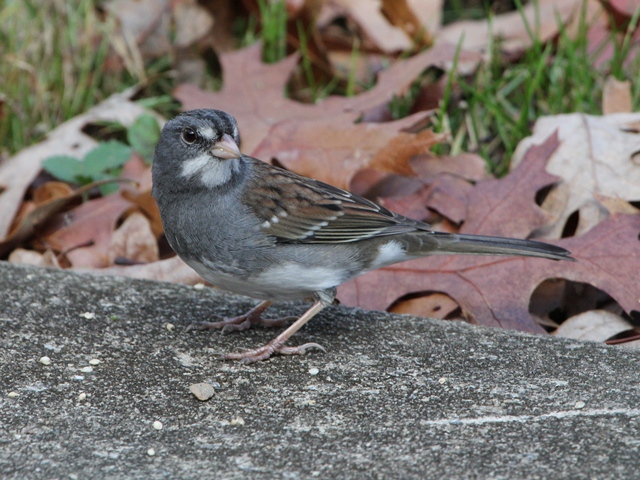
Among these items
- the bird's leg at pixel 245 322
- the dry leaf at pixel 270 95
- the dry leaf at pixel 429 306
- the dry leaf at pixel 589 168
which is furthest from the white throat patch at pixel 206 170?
the dry leaf at pixel 589 168

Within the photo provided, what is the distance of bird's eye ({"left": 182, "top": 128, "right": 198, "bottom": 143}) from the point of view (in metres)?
3.44

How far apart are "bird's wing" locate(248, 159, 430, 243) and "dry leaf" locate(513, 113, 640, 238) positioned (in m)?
1.07

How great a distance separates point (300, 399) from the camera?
2984mm

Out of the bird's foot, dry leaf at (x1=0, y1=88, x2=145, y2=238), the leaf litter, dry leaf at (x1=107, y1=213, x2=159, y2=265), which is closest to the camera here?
Answer: the bird's foot

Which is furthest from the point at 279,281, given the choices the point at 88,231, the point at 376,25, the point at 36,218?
the point at 376,25

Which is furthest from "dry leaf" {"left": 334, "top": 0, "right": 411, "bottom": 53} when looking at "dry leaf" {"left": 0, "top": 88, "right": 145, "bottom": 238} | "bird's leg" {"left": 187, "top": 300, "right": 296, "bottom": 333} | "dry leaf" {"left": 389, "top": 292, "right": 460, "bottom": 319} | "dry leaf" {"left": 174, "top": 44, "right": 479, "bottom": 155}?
"bird's leg" {"left": 187, "top": 300, "right": 296, "bottom": 333}

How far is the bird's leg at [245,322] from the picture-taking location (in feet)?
11.9

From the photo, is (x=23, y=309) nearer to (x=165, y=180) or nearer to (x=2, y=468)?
(x=165, y=180)

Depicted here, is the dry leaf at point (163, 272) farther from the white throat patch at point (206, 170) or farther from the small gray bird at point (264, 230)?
the white throat patch at point (206, 170)

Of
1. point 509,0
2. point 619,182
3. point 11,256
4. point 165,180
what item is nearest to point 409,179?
point 619,182

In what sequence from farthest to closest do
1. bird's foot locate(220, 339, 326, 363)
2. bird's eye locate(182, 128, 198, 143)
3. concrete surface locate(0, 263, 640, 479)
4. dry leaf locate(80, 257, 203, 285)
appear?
dry leaf locate(80, 257, 203, 285) < bird's eye locate(182, 128, 198, 143) < bird's foot locate(220, 339, 326, 363) < concrete surface locate(0, 263, 640, 479)

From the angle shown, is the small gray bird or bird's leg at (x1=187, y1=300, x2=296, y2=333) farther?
bird's leg at (x1=187, y1=300, x2=296, y2=333)

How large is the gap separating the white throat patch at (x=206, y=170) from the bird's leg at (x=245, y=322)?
576 mm

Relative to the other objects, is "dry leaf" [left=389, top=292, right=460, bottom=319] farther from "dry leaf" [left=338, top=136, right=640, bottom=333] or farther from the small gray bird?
the small gray bird
